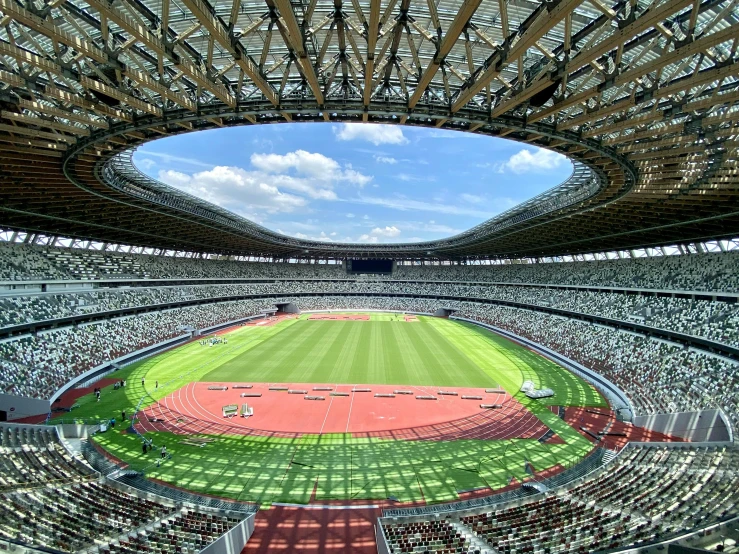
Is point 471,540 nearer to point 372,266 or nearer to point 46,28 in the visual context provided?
point 46,28

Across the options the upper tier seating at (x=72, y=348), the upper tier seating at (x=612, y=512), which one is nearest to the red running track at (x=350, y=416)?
the upper tier seating at (x=612, y=512)

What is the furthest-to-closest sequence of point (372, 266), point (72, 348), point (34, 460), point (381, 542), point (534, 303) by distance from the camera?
point (372, 266) → point (534, 303) → point (72, 348) → point (34, 460) → point (381, 542)

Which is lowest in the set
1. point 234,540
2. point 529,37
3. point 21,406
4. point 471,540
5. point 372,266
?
point 234,540

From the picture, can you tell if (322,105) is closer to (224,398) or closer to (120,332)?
(224,398)

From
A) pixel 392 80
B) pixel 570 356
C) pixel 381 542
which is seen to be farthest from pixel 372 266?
pixel 381 542

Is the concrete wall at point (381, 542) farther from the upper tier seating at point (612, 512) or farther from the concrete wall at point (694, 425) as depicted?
A: the concrete wall at point (694, 425)

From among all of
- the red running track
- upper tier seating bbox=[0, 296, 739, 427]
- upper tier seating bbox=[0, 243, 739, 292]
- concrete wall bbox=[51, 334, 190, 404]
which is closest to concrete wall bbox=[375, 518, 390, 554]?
the red running track
